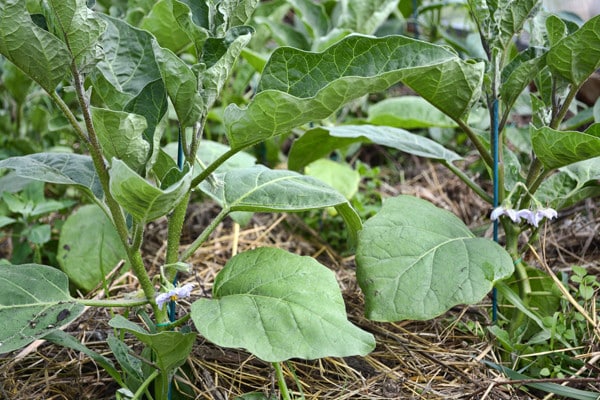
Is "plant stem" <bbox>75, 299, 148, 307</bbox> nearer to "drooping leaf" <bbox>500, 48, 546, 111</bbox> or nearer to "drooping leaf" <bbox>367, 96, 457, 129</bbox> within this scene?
"drooping leaf" <bbox>500, 48, 546, 111</bbox>

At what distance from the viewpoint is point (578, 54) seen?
1.26 m

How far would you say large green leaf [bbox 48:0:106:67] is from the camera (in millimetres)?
976

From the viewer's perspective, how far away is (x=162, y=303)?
1.08 m

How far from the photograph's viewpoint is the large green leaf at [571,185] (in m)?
1.41

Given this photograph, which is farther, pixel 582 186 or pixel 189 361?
pixel 582 186

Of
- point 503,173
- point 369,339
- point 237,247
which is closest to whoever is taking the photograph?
point 369,339

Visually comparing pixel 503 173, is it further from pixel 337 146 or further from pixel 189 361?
pixel 189 361

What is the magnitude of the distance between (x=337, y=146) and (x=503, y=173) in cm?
46

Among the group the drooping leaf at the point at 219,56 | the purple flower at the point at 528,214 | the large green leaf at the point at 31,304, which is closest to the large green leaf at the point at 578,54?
the purple flower at the point at 528,214

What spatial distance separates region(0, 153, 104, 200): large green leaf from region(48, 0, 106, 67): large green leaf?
0.73 ft

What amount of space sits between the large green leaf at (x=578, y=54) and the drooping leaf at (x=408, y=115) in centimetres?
62

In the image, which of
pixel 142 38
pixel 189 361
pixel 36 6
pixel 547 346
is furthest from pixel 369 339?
pixel 36 6

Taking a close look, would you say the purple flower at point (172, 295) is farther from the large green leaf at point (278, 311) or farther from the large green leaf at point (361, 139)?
the large green leaf at point (361, 139)

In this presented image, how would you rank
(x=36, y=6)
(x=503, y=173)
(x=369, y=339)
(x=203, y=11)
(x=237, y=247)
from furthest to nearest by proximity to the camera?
(x=237, y=247) < (x=36, y=6) < (x=503, y=173) < (x=203, y=11) < (x=369, y=339)
